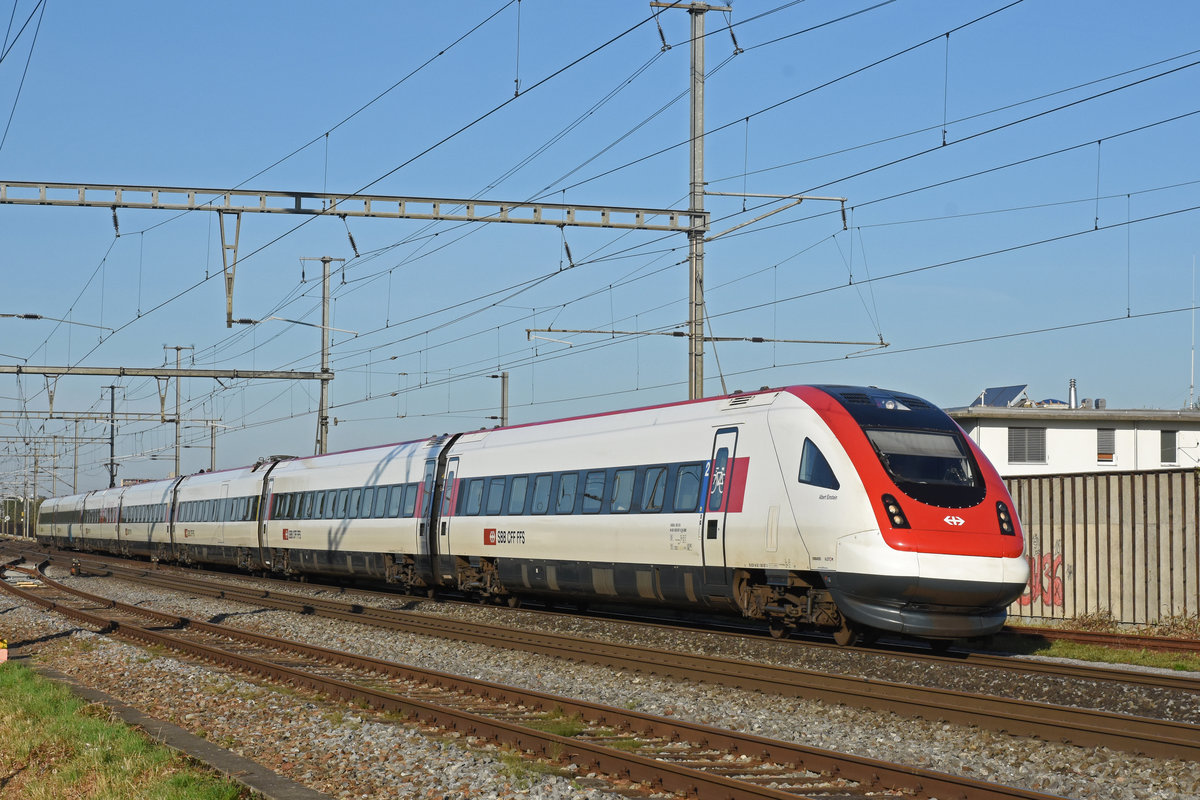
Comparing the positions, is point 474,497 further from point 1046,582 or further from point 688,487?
point 1046,582

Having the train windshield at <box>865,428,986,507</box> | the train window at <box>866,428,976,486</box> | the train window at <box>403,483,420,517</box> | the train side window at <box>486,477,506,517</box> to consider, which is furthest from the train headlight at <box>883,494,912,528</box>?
the train window at <box>403,483,420,517</box>

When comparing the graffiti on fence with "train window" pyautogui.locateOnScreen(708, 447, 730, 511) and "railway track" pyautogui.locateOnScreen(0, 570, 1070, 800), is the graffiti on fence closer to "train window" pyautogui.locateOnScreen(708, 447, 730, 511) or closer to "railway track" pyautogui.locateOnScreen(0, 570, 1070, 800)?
"train window" pyautogui.locateOnScreen(708, 447, 730, 511)

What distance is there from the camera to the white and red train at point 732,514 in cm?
1389

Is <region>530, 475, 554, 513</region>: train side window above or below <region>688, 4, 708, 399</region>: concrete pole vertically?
below

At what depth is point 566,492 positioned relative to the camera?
67.2ft

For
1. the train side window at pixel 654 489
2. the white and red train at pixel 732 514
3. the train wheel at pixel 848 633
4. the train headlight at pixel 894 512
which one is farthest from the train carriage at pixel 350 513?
the train headlight at pixel 894 512

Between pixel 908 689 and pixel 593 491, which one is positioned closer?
pixel 908 689

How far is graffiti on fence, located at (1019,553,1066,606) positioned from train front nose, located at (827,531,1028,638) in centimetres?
736

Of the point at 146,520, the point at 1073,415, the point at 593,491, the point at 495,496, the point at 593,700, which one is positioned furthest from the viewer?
the point at 146,520

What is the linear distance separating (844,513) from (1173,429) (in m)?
27.6

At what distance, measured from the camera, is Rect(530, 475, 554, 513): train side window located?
21.0 m

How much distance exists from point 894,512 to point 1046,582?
28.6 ft

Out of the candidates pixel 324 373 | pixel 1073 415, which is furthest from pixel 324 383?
pixel 1073 415

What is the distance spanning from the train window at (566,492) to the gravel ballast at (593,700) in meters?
2.43
